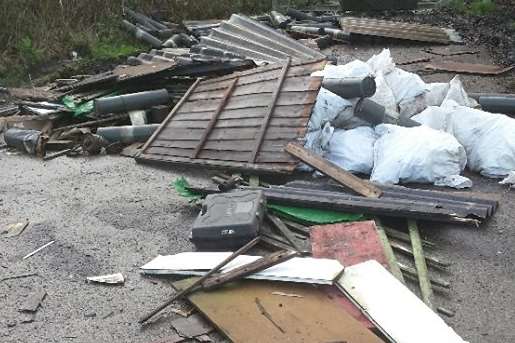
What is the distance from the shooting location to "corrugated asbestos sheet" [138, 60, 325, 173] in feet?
19.8

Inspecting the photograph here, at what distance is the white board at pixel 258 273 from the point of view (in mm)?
3828

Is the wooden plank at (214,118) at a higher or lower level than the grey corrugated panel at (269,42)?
lower

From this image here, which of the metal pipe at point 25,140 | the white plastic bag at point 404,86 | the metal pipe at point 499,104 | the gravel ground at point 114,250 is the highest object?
the white plastic bag at point 404,86

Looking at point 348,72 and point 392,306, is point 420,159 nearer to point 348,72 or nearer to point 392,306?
point 348,72

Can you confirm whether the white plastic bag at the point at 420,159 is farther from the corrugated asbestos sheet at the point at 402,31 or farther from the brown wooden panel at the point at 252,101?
the corrugated asbestos sheet at the point at 402,31

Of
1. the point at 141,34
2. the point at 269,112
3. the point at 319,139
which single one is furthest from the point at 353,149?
the point at 141,34

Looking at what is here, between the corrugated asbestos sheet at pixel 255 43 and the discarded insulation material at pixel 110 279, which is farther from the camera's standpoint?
the corrugated asbestos sheet at pixel 255 43

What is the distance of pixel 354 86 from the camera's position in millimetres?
6328

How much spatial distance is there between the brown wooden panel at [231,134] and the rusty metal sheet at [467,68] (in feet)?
16.1

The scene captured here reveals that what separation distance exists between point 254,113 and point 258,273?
293 cm

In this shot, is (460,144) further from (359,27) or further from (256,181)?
(359,27)

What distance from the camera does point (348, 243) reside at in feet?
14.4

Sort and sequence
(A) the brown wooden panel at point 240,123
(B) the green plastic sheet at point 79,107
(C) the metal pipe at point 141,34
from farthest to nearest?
(C) the metal pipe at point 141,34 < (B) the green plastic sheet at point 79,107 < (A) the brown wooden panel at point 240,123

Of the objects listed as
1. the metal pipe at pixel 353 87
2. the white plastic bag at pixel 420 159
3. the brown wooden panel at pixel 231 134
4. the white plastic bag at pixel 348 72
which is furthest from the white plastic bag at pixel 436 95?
the brown wooden panel at pixel 231 134
